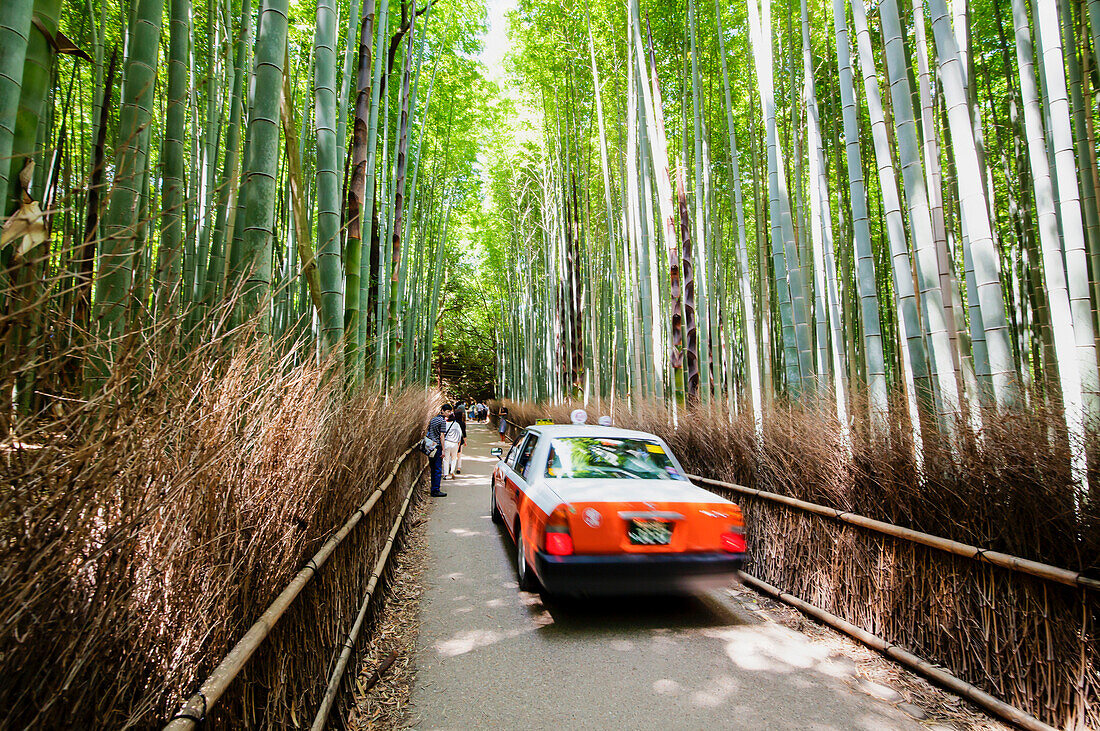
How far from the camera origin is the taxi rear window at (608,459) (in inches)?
138

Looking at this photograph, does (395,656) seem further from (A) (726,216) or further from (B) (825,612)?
(A) (726,216)

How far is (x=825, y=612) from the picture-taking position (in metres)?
2.97

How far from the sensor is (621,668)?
2508 millimetres

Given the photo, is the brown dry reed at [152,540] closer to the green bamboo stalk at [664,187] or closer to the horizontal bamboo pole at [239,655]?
the horizontal bamboo pole at [239,655]

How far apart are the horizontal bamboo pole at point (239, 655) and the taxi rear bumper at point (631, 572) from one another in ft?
4.09

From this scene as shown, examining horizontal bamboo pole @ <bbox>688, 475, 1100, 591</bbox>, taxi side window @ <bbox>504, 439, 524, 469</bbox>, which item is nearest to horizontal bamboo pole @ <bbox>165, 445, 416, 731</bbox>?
horizontal bamboo pole @ <bbox>688, 475, 1100, 591</bbox>

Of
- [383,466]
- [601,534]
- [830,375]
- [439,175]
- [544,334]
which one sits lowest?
[601,534]

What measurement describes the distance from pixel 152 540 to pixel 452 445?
7787 mm

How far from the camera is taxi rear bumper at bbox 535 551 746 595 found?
283 cm

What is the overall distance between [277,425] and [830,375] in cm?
460

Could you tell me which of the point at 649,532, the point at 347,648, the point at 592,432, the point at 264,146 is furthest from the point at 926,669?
the point at 264,146

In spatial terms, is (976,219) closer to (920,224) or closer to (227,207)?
(920,224)

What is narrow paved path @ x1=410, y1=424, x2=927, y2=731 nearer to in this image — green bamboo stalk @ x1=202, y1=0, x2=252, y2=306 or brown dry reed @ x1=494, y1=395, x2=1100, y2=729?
brown dry reed @ x1=494, y1=395, x2=1100, y2=729

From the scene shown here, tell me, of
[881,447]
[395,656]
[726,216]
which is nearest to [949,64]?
[881,447]
